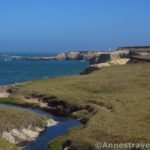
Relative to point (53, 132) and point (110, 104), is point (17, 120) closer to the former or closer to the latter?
point (53, 132)

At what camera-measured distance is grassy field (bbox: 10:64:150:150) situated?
128 ft

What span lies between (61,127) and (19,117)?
17.3ft

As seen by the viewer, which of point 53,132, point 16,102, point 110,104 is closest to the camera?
point 53,132

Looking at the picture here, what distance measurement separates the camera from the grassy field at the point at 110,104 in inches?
1538

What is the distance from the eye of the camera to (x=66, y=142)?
136ft

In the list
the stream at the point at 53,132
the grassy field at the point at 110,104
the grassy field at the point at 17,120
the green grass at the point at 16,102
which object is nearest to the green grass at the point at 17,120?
the grassy field at the point at 17,120

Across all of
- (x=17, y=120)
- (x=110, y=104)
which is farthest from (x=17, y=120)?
(x=110, y=104)

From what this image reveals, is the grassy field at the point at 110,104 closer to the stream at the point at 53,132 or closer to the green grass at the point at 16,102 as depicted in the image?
the stream at the point at 53,132

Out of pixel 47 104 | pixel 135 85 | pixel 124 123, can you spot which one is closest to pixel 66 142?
pixel 124 123

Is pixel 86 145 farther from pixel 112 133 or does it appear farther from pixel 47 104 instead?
pixel 47 104

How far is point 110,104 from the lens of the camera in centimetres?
5991

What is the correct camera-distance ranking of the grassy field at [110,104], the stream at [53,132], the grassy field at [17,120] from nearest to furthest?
the grassy field at [110,104] → the stream at [53,132] → the grassy field at [17,120]

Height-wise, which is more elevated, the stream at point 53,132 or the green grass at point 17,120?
the green grass at point 17,120

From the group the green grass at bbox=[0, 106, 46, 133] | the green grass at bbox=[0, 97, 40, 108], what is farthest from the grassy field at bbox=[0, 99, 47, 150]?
the green grass at bbox=[0, 97, 40, 108]
